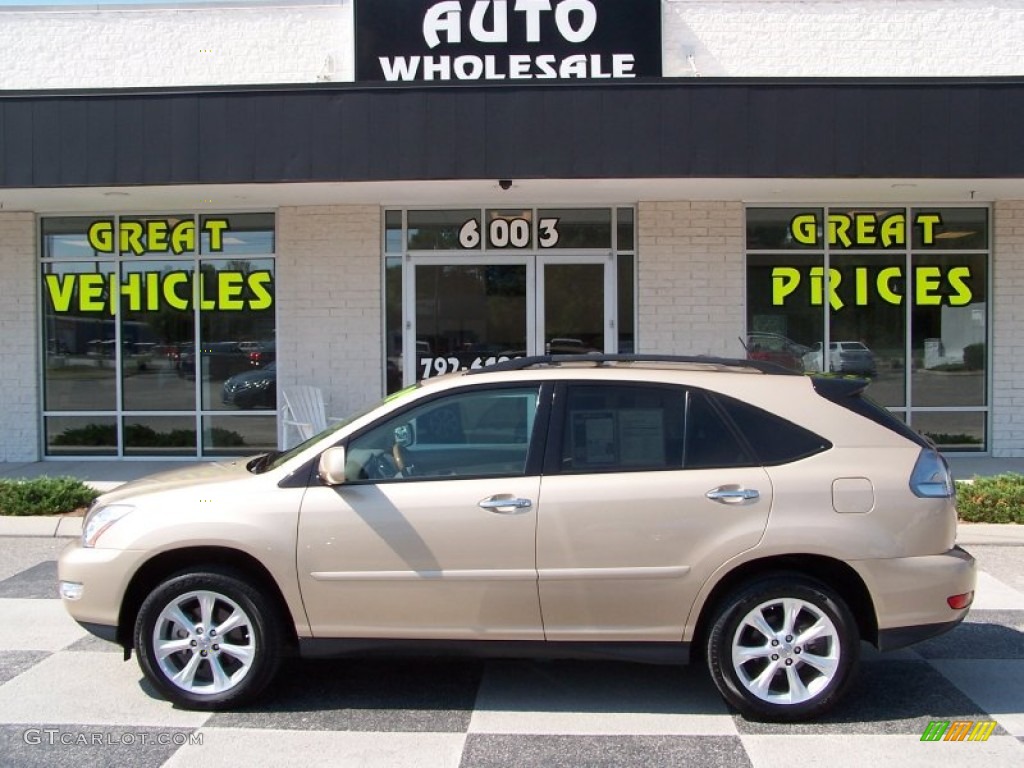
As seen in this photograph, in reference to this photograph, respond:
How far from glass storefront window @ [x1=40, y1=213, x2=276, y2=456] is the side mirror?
25.8ft

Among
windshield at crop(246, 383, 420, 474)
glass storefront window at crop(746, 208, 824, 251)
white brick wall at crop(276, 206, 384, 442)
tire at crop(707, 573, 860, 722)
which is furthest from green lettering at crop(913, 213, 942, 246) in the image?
windshield at crop(246, 383, 420, 474)

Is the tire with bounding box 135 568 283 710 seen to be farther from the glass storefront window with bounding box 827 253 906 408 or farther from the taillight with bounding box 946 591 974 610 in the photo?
the glass storefront window with bounding box 827 253 906 408

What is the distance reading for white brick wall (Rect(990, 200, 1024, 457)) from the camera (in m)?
11.6

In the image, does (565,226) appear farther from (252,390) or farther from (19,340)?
(19,340)

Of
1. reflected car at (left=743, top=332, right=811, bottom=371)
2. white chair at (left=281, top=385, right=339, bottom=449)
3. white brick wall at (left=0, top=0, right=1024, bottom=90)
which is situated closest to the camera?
white chair at (left=281, top=385, right=339, bottom=449)

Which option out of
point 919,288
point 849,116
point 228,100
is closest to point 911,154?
point 849,116

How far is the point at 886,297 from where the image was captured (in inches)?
467

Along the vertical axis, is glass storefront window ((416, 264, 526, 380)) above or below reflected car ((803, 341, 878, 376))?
above

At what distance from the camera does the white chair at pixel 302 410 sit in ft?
37.3

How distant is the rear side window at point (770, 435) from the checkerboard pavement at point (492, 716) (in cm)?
128

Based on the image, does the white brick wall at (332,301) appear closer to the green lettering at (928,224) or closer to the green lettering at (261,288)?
the green lettering at (261,288)

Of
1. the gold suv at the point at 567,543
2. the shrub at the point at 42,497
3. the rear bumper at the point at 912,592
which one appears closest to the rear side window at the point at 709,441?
the gold suv at the point at 567,543

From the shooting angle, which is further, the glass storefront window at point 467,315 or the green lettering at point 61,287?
the green lettering at point 61,287

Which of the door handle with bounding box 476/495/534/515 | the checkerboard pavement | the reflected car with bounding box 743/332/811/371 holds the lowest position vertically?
the checkerboard pavement
